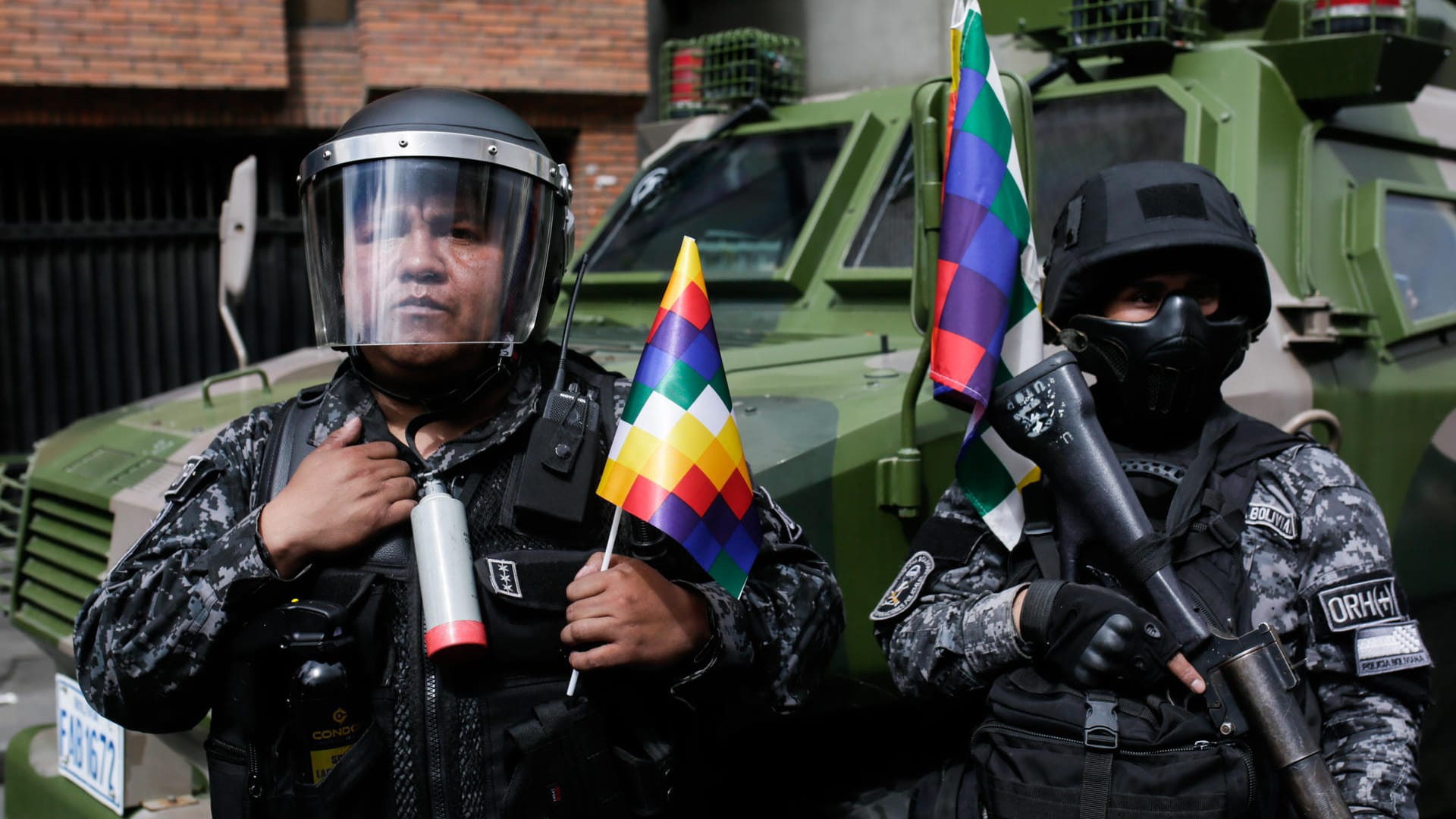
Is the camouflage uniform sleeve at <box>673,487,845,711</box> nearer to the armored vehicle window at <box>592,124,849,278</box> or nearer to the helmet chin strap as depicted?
the helmet chin strap

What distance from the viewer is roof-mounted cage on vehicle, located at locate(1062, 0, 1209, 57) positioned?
361 cm

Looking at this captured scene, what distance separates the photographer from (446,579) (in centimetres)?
170

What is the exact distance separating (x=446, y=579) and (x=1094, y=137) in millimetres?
2475

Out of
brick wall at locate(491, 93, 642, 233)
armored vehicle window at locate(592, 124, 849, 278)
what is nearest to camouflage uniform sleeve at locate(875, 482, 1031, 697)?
armored vehicle window at locate(592, 124, 849, 278)

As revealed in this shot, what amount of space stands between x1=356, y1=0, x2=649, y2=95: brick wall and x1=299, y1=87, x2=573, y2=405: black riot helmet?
288 inches

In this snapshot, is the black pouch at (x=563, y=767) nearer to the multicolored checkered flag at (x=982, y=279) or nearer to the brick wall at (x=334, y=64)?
the multicolored checkered flag at (x=982, y=279)

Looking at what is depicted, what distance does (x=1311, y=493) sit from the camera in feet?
6.57

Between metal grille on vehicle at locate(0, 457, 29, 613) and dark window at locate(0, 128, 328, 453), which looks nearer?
metal grille on vehicle at locate(0, 457, 29, 613)

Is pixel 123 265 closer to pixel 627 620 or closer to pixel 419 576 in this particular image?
pixel 419 576

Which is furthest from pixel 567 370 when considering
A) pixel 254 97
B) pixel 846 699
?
pixel 254 97

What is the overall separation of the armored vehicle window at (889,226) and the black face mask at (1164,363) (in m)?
1.57

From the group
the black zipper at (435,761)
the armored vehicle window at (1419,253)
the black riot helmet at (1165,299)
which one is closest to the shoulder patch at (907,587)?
the black riot helmet at (1165,299)

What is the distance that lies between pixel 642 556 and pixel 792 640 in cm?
23

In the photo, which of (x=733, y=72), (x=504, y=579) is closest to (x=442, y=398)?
(x=504, y=579)
